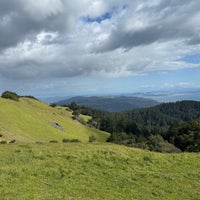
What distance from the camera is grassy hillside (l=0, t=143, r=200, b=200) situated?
13508mm

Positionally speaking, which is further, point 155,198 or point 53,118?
point 53,118

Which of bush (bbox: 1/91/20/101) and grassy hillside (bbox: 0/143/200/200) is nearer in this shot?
grassy hillside (bbox: 0/143/200/200)

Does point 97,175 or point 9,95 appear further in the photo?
point 9,95

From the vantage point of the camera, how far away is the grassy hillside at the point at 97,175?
44.3ft

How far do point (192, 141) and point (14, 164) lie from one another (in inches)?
Result: 3385

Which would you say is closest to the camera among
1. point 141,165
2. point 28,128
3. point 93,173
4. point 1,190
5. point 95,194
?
point 1,190

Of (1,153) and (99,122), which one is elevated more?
(1,153)

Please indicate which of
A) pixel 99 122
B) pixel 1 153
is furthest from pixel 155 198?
pixel 99 122

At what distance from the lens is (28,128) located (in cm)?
7981

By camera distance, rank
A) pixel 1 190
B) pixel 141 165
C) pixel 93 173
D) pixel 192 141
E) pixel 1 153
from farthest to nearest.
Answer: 1. pixel 192 141
2. pixel 1 153
3. pixel 141 165
4. pixel 93 173
5. pixel 1 190

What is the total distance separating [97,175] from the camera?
1670cm

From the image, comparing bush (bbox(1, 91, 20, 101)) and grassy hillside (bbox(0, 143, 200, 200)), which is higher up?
bush (bbox(1, 91, 20, 101))

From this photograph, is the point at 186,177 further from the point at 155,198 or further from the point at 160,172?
the point at 155,198

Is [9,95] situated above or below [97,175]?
above
